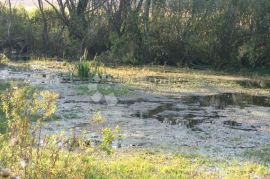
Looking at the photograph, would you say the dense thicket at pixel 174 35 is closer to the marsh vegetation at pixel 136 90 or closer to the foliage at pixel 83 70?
the marsh vegetation at pixel 136 90

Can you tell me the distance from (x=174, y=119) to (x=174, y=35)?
10.3 m

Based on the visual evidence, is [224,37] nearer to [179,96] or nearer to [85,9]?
[85,9]

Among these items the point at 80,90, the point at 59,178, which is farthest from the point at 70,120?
the point at 59,178

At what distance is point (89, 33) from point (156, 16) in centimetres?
284

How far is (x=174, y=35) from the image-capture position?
20672mm

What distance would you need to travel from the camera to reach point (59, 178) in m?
5.19

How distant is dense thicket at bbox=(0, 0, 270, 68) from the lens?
796 inches

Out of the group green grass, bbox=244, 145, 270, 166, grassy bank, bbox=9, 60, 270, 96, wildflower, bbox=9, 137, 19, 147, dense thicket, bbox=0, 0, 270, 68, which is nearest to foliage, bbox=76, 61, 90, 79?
grassy bank, bbox=9, 60, 270, 96

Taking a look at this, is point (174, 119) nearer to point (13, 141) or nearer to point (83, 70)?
point (83, 70)

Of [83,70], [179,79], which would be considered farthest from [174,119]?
[179,79]

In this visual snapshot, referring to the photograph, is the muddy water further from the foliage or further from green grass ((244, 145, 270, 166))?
the foliage

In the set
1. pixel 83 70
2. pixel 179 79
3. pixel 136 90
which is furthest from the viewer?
pixel 179 79

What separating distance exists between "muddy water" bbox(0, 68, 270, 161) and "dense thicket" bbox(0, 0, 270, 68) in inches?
247

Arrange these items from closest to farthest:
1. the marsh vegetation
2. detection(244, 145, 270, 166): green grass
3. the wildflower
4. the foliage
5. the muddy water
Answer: the wildflower
the marsh vegetation
detection(244, 145, 270, 166): green grass
the muddy water
the foliage
